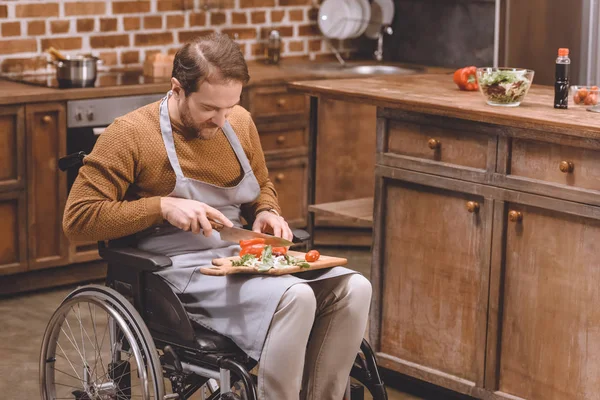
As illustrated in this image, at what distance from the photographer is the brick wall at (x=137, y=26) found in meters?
4.86

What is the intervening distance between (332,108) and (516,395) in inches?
89.8

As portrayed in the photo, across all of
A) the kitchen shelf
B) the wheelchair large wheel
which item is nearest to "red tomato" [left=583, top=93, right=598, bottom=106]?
the kitchen shelf

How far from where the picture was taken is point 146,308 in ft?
8.73

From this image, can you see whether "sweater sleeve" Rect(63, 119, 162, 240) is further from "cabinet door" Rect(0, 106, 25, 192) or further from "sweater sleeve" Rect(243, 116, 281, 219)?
"cabinet door" Rect(0, 106, 25, 192)

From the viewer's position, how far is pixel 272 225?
9.30 ft

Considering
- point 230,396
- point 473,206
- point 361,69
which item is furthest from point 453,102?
point 361,69

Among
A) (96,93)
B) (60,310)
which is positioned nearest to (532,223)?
(60,310)

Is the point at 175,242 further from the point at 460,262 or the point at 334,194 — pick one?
the point at 334,194

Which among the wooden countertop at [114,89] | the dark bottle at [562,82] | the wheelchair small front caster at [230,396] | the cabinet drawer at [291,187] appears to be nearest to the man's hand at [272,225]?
the wheelchair small front caster at [230,396]

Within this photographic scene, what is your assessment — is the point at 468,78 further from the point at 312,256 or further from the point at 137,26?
the point at 137,26

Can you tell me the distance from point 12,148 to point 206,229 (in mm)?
1988

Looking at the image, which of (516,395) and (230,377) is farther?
(516,395)

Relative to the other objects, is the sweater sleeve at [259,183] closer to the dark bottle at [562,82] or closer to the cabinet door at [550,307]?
the cabinet door at [550,307]

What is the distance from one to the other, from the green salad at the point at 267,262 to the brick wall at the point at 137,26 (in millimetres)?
2631
